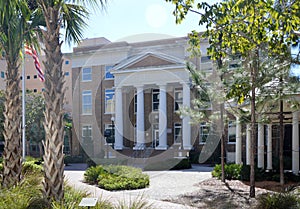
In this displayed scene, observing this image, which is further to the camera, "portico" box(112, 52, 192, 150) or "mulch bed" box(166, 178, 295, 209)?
"portico" box(112, 52, 192, 150)

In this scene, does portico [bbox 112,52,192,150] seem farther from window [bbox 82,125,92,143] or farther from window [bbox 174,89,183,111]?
window [bbox 82,125,92,143]

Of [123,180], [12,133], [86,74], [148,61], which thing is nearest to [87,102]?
[86,74]

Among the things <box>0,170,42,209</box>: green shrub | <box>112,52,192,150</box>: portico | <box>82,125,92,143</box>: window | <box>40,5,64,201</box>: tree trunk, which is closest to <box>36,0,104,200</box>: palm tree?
<box>40,5,64,201</box>: tree trunk

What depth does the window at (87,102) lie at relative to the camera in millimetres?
36500

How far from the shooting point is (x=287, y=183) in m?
14.1

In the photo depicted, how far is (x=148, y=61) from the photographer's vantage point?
3186cm

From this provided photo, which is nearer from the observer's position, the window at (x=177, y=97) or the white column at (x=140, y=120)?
the white column at (x=140, y=120)

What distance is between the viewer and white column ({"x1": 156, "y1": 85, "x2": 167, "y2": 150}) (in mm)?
31372

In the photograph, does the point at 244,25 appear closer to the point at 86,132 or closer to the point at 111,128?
the point at 111,128

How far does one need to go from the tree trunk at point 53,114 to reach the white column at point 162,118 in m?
23.8

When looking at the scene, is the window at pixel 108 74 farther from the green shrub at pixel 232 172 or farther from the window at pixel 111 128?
the green shrub at pixel 232 172

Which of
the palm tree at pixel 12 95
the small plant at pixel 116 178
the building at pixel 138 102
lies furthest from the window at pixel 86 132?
the palm tree at pixel 12 95

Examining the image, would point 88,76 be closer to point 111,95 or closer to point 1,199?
point 111,95

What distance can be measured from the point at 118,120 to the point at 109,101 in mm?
2927
